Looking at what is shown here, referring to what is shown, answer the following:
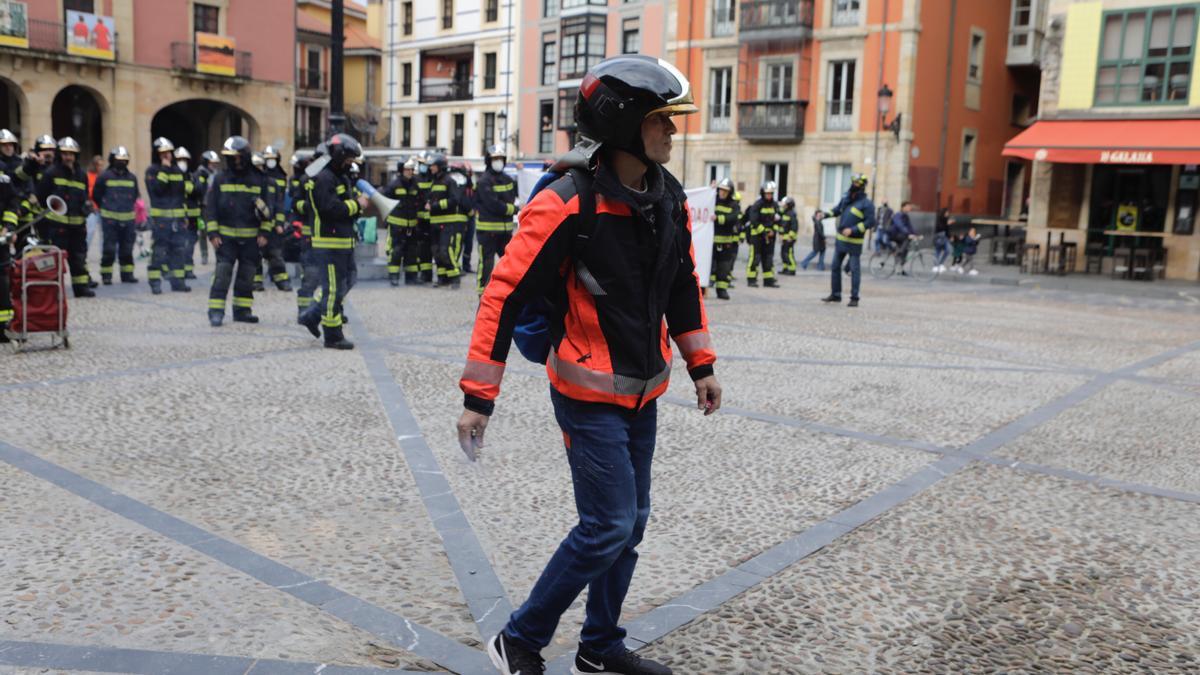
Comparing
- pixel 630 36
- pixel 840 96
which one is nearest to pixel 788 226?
pixel 840 96

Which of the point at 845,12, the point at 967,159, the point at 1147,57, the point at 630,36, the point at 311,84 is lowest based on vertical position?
the point at 967,159

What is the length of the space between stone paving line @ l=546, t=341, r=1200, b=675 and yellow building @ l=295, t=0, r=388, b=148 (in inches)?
1867

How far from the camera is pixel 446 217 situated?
50.7 feet

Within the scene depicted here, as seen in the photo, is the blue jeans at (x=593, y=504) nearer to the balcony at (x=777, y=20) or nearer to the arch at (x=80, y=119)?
the balcony at (x=777, y=20)

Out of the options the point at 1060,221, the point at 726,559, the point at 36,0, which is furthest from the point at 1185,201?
the point at 36,0

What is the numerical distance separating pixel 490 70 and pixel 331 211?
42.4 meters

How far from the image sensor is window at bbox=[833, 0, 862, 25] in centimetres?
3434

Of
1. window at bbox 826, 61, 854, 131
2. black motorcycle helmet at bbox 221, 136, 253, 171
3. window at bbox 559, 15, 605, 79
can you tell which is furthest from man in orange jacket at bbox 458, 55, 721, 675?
window at bbox 559, 15, 605, 79

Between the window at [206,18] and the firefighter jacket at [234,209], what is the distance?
32185mm

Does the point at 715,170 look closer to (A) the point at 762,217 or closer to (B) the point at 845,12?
(B) the point at 845,12

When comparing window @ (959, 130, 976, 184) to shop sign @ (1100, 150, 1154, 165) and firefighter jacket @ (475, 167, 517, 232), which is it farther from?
firefighter jacket @ (475, 167, 517, 232)

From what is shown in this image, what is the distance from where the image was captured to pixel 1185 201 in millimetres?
24719

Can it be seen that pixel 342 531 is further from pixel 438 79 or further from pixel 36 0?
pixel 438 79

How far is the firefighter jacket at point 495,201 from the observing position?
13977 millimetres
